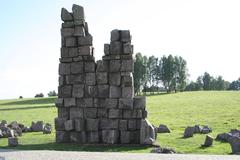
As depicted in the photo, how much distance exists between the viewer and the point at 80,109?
24.3 meters

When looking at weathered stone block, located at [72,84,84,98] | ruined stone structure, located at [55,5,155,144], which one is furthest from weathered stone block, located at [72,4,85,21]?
weathered stone block, located at [72,84,84,98]

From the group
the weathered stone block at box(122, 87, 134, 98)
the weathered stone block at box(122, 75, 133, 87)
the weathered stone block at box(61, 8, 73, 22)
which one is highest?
the weathered stone block at box(61, 8, 73, 22)

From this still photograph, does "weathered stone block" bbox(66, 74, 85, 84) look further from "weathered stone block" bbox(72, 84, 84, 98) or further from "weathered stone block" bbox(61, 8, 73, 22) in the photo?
"weathered stone block" bbox(61, 8, 73, 22)

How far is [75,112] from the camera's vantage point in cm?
2433

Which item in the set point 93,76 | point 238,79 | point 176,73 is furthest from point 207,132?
point 238,79

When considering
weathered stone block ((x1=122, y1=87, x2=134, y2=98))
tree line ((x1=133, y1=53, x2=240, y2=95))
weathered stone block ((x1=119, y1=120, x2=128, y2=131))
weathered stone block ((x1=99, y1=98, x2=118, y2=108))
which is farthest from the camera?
tree line ((x1=133, y1=53, x2=240, y2=95))

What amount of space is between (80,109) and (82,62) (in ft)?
7.53

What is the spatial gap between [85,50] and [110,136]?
4415mm

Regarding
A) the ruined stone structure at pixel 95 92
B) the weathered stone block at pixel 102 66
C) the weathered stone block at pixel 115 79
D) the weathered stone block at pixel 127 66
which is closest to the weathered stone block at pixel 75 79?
the ruined stone structure at pixel 95 92

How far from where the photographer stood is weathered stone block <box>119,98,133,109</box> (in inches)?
912

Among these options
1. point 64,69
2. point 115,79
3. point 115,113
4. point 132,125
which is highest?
point 64,69

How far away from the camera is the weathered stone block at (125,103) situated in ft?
76.0

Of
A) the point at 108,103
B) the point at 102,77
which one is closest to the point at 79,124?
the point at 108,103

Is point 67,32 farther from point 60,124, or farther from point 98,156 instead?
point 98,156
